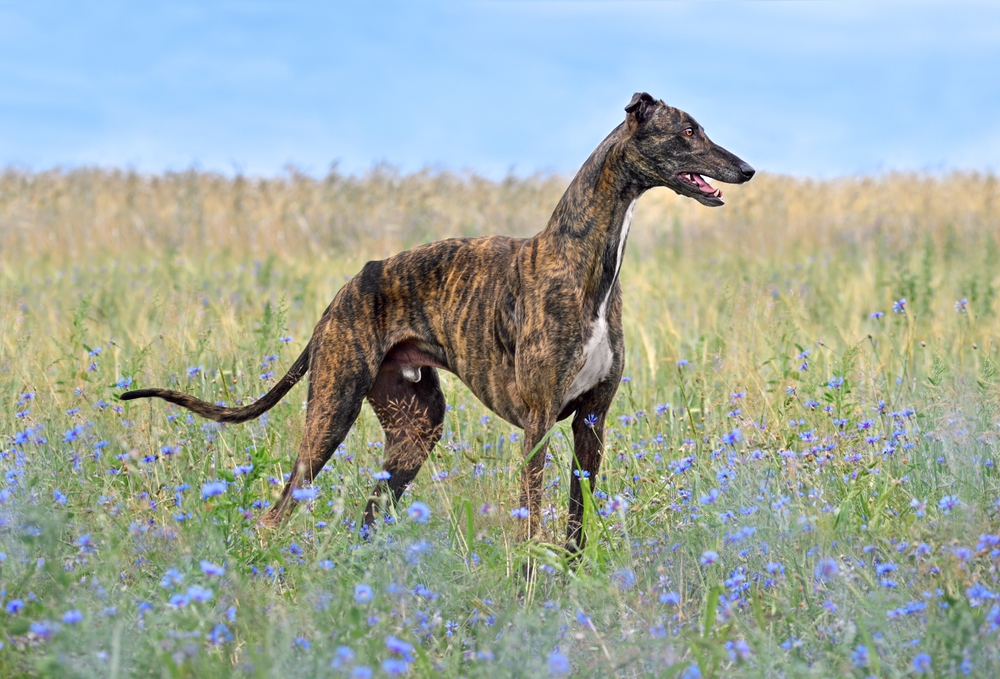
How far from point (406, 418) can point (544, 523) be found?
0.90 m

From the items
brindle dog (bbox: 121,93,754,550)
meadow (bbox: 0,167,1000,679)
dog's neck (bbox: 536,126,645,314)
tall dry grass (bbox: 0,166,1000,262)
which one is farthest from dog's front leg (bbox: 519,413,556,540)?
tall dry grass (bbox: 0,166,1000,262)

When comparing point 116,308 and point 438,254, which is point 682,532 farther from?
point 116,308

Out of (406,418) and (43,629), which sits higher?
(406,418)

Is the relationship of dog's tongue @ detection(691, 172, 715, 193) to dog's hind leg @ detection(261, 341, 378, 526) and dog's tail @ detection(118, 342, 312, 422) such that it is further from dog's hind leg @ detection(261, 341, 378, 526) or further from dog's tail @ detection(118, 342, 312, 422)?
dog's tail @ detection(118, 342, 312, 422)

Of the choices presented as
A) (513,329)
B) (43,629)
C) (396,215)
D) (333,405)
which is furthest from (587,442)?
(396,215)

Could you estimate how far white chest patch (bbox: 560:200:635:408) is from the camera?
4055mm

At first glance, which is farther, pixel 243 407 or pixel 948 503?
pixel 243 407

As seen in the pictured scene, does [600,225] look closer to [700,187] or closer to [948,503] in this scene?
[700,187]

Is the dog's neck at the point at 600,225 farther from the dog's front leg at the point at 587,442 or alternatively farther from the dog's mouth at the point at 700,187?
the dog's front leg at the point at 587,442

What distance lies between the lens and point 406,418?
477cm

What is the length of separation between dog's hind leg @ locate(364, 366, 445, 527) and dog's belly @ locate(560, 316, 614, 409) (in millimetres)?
889

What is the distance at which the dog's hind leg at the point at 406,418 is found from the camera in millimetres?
4734

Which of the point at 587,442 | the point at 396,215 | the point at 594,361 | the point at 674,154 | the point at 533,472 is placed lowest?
the point at 533,472

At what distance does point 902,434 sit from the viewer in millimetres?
4277
